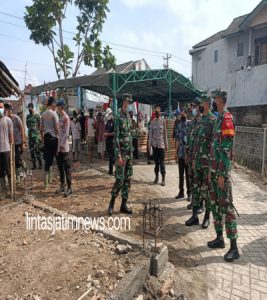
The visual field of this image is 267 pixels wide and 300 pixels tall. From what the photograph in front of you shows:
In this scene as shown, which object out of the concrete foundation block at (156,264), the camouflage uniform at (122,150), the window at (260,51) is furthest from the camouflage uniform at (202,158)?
the window at (260,51)

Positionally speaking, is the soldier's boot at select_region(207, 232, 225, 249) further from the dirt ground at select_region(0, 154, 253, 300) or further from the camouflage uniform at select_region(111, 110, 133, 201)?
the camouflage uniform at select_region(111, 110, 133, 201)

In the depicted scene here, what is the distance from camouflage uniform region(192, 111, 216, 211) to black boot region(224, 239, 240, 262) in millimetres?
735

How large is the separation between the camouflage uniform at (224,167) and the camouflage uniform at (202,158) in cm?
46

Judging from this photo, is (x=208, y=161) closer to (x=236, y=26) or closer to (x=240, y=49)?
(x=240, y=49)

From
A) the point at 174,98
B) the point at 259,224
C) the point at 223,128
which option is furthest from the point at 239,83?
the point at 223,128

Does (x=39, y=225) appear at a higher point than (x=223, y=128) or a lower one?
lower

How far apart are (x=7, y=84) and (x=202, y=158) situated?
6348 mm

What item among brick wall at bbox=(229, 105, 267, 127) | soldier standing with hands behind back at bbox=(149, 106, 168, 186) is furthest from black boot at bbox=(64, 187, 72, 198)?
brick wall at bbox=(229, 105, 267, 127)

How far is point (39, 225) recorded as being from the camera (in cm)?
435

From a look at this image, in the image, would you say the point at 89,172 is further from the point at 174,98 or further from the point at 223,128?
the point at 174,98

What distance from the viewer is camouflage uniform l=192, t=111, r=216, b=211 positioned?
425 cm

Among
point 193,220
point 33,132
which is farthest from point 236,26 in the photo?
point 193,220

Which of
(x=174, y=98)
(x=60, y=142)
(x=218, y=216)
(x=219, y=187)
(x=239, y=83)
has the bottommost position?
(x=218, y=216)

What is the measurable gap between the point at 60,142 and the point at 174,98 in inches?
467
